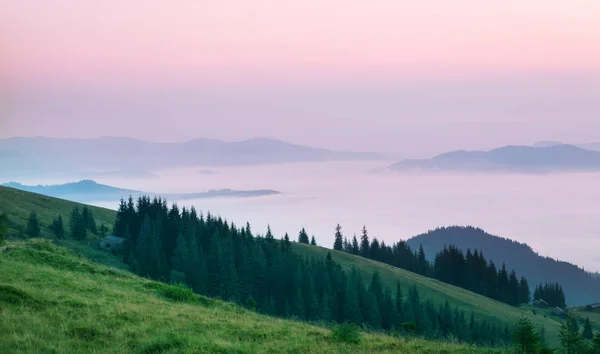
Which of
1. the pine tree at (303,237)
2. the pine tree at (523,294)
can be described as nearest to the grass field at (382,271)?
the pine tree at (523,294)

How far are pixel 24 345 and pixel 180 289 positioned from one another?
1709 centimetres

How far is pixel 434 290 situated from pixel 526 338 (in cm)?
11109

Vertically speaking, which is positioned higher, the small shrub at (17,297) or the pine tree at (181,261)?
the small shrub at (17,297)

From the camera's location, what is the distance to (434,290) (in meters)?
126

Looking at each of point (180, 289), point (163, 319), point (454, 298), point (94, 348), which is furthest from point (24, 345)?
point (454, 298)

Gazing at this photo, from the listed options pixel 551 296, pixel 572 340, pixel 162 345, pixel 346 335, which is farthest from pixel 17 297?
pixel 551 296

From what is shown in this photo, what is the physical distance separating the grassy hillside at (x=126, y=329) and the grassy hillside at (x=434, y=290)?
9660 cm

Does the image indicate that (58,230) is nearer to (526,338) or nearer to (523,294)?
(526,338)

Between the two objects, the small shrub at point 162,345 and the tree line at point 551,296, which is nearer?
the small shrub at point 162,345

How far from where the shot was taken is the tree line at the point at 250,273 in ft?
230

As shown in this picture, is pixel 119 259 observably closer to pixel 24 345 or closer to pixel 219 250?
pixel 219 250

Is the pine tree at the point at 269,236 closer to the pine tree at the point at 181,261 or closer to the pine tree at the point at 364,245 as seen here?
the pine tree at the point at 181,261

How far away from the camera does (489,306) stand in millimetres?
127875

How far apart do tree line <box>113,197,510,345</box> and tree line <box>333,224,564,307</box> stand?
61532 mm
